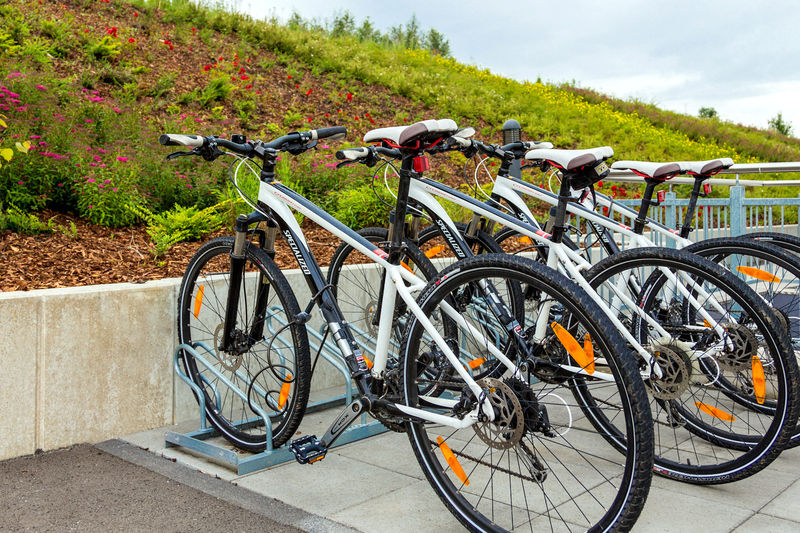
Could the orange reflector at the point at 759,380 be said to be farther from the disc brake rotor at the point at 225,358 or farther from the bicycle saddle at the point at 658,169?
the disc brake rotor at the point at 225,358

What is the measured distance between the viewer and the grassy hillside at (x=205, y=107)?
4992 millimetres

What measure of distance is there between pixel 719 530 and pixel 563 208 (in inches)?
54.1

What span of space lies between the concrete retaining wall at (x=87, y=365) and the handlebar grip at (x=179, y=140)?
937mm

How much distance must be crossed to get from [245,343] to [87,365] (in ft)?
2.59

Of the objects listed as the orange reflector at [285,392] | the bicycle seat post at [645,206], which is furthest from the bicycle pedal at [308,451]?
the bicycle seat post at [645,206]

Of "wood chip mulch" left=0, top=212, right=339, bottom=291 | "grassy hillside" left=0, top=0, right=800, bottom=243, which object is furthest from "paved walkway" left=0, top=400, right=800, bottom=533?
"grassy hillside" left=0, top=0, right=800, bottom=243

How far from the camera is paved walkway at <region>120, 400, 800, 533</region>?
265cm

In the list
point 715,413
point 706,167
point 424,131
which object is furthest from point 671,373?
point 424,131

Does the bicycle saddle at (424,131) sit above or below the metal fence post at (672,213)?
above

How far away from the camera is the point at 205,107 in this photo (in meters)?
8.67

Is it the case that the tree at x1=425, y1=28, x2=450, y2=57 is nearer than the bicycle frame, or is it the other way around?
the bicycle frame

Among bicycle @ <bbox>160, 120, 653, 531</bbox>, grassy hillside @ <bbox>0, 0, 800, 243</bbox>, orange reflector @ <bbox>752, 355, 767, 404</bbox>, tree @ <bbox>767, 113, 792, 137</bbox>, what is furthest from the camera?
tree @ <bbox>767, 113, 792, 137</bbox>

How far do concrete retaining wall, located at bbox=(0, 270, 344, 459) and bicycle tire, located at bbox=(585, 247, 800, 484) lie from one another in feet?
7.24

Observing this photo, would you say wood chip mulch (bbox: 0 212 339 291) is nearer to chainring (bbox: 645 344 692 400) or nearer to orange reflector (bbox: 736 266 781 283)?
chainring (bbox: 645 344 692 400)
